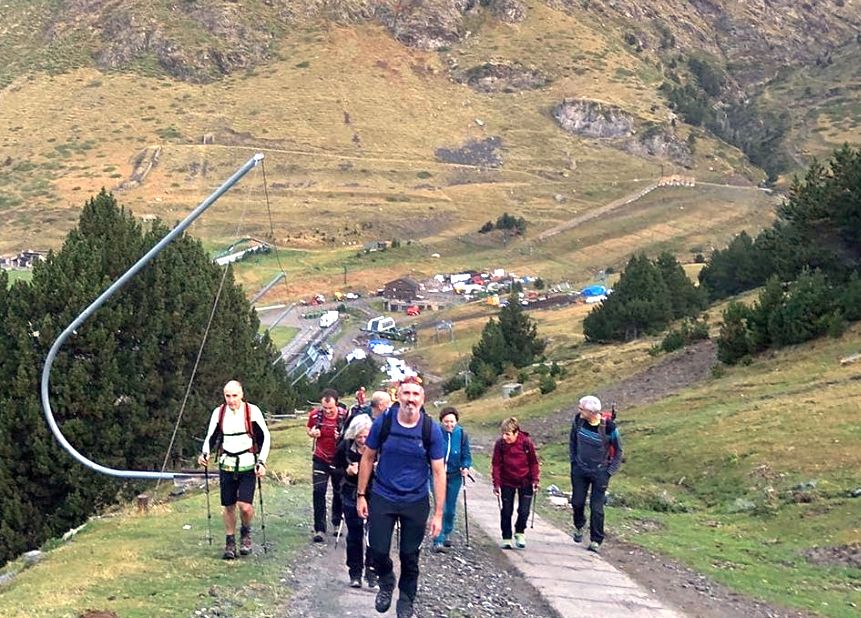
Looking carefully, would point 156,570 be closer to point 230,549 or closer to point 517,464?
point 230,549

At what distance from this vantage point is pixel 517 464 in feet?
42.3

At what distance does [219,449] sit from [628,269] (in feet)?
152

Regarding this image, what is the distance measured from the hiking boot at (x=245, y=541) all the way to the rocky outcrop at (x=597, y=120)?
178 m

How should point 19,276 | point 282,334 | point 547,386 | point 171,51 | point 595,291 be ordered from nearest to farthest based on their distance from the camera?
point 547,386 < point 19,276 < point 282,334 < point 595,291 < point 171,51

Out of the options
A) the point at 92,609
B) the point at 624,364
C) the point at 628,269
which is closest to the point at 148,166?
the point at 628,269

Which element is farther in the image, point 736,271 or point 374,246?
point 374,246

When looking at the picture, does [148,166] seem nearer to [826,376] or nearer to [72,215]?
[72,215]

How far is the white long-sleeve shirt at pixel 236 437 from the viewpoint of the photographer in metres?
10.7

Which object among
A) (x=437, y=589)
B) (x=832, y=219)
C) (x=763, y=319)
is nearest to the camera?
(x=437, y=589)

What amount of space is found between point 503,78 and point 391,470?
196895 millimetres

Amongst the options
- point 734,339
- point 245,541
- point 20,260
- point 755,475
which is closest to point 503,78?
point 20,260

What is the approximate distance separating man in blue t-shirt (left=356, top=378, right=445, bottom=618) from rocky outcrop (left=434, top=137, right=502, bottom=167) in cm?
15927

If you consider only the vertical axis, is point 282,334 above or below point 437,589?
above

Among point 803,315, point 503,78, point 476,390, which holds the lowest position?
point 476,390
